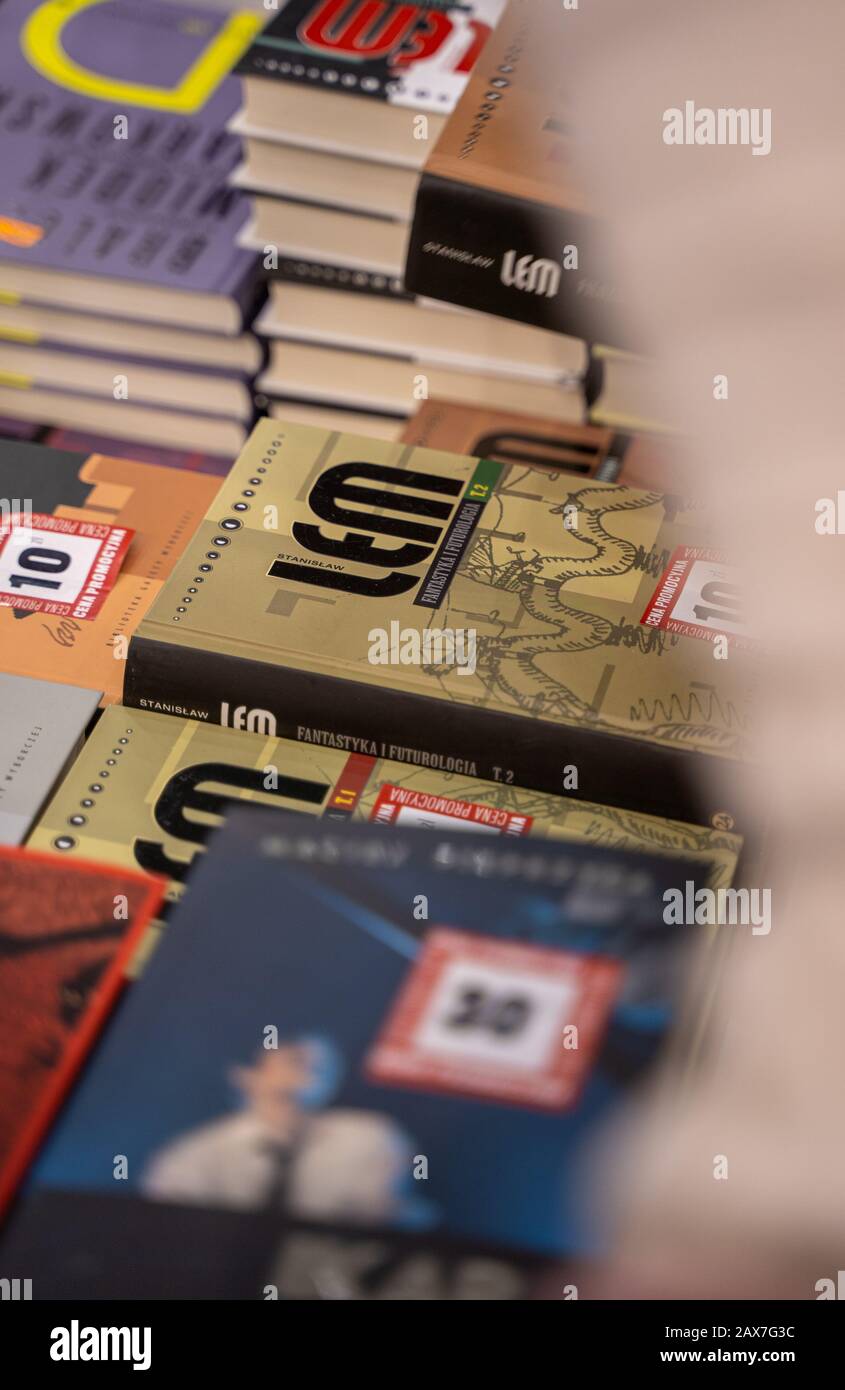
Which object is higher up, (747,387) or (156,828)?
(747,387)

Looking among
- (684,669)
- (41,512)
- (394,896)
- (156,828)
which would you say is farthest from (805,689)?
(41,512)

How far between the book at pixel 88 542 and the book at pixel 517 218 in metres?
0.23

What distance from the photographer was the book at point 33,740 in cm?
84

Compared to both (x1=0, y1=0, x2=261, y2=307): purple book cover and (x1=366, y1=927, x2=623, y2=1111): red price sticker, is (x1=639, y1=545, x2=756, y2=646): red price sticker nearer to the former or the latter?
(x1=366, y1=927, x2=623, y2=1111): red price sticker

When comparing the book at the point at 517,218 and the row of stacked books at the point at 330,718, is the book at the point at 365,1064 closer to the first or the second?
the row of stacked books at the point at 330,718

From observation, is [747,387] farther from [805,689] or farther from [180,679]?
[180,679]

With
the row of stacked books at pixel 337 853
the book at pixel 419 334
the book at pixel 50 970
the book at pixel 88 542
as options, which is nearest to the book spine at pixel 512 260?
the row of stacked books at pixel 337 853

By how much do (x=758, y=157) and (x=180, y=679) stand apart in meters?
0.42

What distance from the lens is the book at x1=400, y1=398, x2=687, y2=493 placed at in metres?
1.24

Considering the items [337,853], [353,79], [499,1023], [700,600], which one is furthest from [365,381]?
[499,1023]

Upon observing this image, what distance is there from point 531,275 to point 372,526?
0.19 m

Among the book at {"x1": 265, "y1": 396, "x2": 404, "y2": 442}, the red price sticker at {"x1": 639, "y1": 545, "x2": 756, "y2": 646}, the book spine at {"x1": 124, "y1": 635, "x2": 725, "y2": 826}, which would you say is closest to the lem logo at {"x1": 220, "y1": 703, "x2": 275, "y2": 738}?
the book spine at {"x1": 124, "y1": 635, "x2": 725, "y2": 826}

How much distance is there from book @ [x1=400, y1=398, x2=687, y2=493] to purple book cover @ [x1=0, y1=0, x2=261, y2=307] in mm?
216
